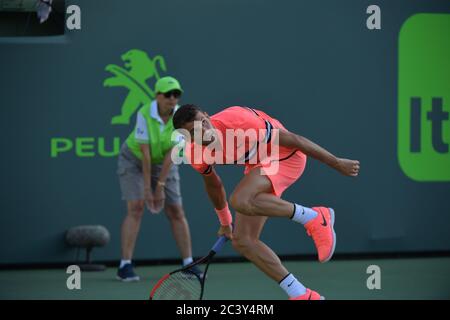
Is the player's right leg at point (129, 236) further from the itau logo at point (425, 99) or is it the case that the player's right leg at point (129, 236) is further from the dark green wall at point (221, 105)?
the itau logo at point (425, 99)

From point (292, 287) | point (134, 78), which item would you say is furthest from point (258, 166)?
point (134, 78)

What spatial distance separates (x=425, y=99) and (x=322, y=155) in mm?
4088

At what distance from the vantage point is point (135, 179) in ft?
27.9

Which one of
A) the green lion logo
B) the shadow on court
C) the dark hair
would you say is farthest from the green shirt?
the dark hair

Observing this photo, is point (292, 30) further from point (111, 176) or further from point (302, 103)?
point (111, 176)

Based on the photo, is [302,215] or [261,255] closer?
[302,215]

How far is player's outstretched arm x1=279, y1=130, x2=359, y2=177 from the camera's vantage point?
5.96 meters

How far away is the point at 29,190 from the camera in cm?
905

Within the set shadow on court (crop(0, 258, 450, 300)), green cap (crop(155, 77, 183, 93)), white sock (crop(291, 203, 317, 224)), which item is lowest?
shadow on court (crop(0, 258, 450, 300))

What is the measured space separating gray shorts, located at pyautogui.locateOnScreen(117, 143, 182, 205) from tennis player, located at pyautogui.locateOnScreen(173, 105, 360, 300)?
6.82 feet

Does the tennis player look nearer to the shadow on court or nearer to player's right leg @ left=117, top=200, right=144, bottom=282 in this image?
the shadow on court

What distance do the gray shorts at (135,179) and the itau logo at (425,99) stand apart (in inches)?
96.2

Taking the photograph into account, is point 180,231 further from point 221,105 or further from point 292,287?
point 292,287
